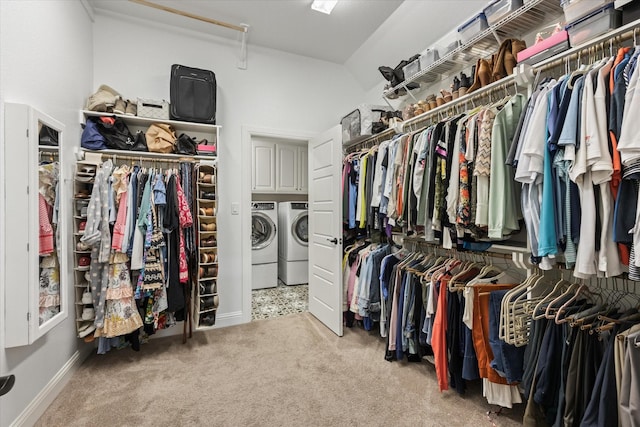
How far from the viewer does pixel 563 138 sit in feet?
3.83

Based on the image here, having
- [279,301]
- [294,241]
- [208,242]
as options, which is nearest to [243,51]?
[208,242]

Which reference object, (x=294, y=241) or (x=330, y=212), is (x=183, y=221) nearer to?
(x=330, y=212)

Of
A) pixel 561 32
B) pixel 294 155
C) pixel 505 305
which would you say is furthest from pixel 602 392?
pixel 294 155

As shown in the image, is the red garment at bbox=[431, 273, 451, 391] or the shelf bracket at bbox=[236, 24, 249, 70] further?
the shelf bracket at bbox=[236, 24, 249, 70]

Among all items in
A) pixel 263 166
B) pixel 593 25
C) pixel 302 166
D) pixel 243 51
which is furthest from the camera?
pixel 302 166

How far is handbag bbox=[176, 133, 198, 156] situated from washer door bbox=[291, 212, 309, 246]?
202 centimetres

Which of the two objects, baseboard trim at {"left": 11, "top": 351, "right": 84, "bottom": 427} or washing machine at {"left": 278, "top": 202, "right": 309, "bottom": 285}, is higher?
washing machine at {"left": 278, "top": 202, "right": 309, "bottom": 285}

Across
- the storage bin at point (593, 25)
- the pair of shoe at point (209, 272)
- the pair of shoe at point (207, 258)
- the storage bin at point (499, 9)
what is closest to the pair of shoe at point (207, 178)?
the pair of shoe at point (207, 258)

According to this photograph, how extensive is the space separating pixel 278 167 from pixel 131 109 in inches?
77.5

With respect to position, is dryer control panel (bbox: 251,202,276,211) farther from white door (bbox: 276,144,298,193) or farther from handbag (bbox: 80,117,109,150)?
handbag (bbox: 80,117,109,150)

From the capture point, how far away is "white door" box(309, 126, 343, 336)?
2645 millimetres

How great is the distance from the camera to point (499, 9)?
5.59 ft

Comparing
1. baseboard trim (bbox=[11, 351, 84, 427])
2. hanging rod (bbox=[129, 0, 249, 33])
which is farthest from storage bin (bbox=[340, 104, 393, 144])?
baseboard trim (bbox=[11, 351, 84, 427])

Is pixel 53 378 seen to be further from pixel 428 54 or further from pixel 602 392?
pixel 428 54
